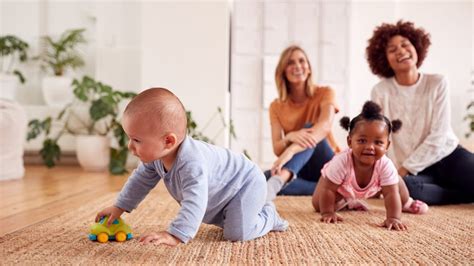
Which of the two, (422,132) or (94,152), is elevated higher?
(422,132)

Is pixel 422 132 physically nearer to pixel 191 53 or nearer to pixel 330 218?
pixel 330 218

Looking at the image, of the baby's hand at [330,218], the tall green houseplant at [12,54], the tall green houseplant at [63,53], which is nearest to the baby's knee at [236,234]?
the baby's hand at [330,218]

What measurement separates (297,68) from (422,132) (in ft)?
2.27

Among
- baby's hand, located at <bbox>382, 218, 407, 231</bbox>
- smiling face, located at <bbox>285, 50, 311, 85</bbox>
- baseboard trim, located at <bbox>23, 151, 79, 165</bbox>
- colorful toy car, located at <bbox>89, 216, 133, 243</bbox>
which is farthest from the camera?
baseboard trim, located at <bbox>23, 151, 79, 165</bbox>

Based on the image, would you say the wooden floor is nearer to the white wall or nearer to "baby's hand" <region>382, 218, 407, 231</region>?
the white wall

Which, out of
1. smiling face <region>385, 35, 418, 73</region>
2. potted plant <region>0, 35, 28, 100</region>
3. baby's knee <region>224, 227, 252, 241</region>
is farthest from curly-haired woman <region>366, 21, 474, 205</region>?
potted plant <region>0, 35, 28, 100</region>

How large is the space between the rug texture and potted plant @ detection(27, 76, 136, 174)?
90.7 inches

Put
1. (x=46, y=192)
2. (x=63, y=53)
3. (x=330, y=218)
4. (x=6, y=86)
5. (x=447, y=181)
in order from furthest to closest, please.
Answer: (x=63, y=53)
(x=6, y=86)
(x=46, y=192)
(x=447, y=181)
(x=330, y=218)

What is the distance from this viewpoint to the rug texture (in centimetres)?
148

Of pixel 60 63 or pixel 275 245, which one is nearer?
pixel 275 245

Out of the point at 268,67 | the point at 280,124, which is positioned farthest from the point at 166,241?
the point at 268,67

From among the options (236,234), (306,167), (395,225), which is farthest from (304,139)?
(236,234)

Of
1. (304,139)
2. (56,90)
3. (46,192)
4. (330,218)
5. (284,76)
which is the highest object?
(284,76)

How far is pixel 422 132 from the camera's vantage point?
2859 mm
